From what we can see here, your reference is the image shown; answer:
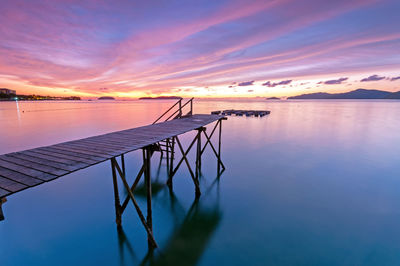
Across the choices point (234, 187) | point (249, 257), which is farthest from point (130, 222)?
point (234, 187)

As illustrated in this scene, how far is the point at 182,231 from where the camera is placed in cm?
801

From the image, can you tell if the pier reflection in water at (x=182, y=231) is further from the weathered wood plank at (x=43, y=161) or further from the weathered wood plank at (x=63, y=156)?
the weathered wood plank at (x=43, y=161)

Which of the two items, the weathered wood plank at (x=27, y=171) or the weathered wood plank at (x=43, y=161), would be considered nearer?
the weathered wood plank at (x=27, y=171)

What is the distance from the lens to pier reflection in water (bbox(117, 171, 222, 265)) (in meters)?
6.67

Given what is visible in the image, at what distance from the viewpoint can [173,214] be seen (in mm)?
9125

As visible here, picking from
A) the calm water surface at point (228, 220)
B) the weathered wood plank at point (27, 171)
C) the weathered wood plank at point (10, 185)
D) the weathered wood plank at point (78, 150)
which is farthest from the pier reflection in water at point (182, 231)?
the weathered wood plank at point (10, 185)

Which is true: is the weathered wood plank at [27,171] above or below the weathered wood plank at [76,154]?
below

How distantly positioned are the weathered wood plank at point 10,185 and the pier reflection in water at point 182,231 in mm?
4776

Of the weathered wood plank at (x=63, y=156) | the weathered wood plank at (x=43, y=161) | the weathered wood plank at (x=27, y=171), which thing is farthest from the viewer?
→ the weathered wood plank at (x=63, y=156)

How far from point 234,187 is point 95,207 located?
26.3 feet

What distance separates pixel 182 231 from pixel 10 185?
620cm

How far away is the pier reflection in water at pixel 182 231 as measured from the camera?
21.9ft

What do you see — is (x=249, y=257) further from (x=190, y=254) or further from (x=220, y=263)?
(x=190, y=254)

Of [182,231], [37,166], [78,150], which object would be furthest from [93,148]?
[182,231]
